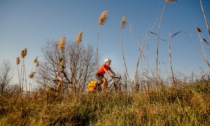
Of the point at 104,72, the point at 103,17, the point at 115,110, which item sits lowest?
the point at 115,110

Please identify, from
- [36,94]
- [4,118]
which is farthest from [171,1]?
[4,118]

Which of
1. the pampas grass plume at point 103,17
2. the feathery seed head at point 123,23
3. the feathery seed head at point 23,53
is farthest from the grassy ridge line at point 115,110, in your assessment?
the feathery seed head at point 23,53

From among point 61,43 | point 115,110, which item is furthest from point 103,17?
point 115,110

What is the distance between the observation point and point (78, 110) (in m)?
4.50

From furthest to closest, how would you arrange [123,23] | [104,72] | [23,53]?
[104,72]
[23,53]
[123,23]

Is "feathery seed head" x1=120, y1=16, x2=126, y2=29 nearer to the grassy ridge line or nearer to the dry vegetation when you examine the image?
the dry vegetation

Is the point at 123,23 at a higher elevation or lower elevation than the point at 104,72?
higher

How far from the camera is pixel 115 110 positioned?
4.29 metres

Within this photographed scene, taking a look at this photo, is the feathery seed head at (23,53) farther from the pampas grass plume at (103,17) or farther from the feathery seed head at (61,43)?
the pampas grass plume at (103,17)

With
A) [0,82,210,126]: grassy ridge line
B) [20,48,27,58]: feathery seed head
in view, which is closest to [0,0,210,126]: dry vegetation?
[0,82,210,126]: grassy ridge line

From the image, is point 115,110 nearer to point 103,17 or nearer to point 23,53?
point 103,17

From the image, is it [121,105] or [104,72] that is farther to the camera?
[104,72]

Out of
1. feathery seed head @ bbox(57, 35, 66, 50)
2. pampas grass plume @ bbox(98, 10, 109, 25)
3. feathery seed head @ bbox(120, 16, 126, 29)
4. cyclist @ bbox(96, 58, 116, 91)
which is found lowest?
cyclist @ bbox(96, 58, 116, 91)

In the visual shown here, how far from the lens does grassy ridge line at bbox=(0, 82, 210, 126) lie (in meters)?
3.55
